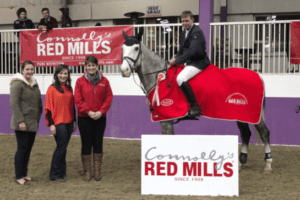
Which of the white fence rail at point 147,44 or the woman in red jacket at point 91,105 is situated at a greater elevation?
the white fence rail at point 147,44

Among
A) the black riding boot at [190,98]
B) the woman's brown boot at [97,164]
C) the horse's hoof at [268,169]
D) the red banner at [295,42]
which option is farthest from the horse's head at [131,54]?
the red banner at [295,42]

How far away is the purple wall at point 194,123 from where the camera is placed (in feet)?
24.1

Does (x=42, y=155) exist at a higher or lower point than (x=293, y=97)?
lower

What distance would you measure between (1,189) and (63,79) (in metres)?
1.76

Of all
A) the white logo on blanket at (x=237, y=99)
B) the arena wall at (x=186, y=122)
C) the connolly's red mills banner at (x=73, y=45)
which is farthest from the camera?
the connolly's red mills banner at (x=73, y=45)

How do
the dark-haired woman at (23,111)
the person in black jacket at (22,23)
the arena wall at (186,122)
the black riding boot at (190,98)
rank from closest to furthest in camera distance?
the dark-haired woman at (23,111), the black riding boot at (190,98), the arena wall at (186,122), the person in black jacket at (22,23)

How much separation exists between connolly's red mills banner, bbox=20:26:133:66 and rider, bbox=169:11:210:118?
132 inches

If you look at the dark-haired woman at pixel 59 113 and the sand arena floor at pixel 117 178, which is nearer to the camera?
the sand arena floor at pixel 117 178

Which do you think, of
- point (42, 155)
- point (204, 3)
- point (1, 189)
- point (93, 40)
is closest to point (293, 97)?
point (204, 3)

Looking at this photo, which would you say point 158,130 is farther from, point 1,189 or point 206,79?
point 1,189

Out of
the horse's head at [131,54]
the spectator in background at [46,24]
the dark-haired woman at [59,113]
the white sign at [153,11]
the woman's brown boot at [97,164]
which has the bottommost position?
the woman's brown boot at [97,164]

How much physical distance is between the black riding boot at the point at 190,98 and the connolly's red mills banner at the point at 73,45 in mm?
3662

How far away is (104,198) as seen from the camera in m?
3.83

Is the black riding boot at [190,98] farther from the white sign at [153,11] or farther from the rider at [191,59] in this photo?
the white sign at [153,11]
